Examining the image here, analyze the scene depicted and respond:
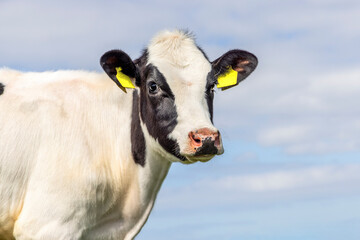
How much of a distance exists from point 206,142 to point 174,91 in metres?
1.10

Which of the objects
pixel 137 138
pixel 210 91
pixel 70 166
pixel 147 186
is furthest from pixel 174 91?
pixel 70 166

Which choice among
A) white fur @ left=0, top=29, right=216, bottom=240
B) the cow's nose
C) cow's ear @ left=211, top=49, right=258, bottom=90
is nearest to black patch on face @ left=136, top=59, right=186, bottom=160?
white fur @ left=0, top=29, right=216, bottom=240

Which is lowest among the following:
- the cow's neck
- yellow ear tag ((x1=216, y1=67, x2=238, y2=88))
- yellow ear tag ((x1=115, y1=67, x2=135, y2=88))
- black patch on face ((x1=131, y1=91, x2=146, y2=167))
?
the cow's neck

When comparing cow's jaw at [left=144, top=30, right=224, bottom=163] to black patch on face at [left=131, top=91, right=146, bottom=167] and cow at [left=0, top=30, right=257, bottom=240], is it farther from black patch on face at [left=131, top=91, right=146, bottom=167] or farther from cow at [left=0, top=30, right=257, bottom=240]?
black patch on face at [left=131, top=91, right=146, bottom=167]

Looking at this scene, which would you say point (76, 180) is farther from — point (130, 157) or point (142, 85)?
point (142, 85)

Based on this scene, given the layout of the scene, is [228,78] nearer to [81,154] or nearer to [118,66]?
[118,66]

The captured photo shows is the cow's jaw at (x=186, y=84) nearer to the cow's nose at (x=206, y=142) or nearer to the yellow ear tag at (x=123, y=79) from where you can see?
the cow's nose at (x=206, y=142)

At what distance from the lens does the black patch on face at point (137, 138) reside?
404 inches

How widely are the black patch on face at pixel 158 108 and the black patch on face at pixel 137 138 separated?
0.22 m

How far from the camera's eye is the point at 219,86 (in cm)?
1070

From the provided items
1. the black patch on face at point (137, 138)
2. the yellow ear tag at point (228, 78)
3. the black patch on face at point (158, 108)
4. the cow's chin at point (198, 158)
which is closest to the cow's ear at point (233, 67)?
the yellow ear tag at point (228, 78)

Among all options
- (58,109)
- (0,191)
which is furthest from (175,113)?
(0,191)

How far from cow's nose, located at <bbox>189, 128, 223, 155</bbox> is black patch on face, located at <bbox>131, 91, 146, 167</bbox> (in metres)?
1.31

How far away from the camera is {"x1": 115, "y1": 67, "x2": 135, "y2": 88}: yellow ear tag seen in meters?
10.1
